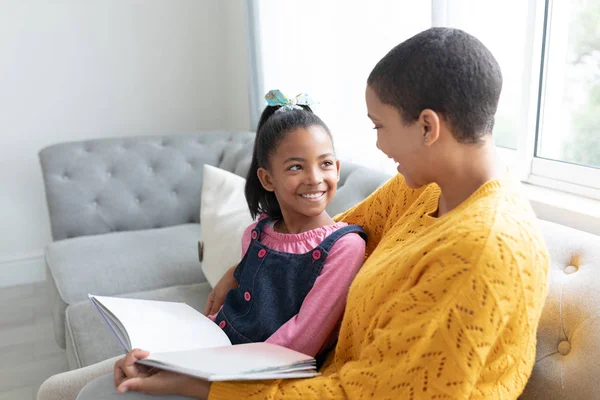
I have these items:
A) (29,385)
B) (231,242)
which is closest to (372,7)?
(231,242)

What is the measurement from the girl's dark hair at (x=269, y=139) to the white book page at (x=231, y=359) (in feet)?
1.62

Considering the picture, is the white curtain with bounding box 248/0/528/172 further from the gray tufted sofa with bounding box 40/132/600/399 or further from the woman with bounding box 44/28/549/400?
the woman with bounding box 44/28/549/400

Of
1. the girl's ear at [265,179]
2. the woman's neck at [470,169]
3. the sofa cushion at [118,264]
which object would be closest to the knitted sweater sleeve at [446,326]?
the woman's neck at [470,169]

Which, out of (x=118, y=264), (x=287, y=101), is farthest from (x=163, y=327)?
(x=118, y=264)

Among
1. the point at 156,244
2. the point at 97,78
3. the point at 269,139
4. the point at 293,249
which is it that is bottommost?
the point at 156,244

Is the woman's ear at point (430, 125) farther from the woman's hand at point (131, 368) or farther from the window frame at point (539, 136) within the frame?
the window frame at point (539, 136)

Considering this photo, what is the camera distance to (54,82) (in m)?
3.43

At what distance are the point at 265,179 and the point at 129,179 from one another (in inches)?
59.2

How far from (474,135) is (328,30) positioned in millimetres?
1604

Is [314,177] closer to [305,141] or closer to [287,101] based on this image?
[305,141]

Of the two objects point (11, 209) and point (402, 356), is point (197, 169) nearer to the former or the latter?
point (11, 209)

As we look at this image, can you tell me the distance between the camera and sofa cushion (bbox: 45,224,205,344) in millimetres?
2146

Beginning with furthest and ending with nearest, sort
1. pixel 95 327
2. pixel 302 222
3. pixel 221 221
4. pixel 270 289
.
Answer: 1. pixel 221 221
2. pixel 95 327
3. pixel 302 222
4. pixel 270 289

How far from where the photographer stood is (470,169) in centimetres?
93
